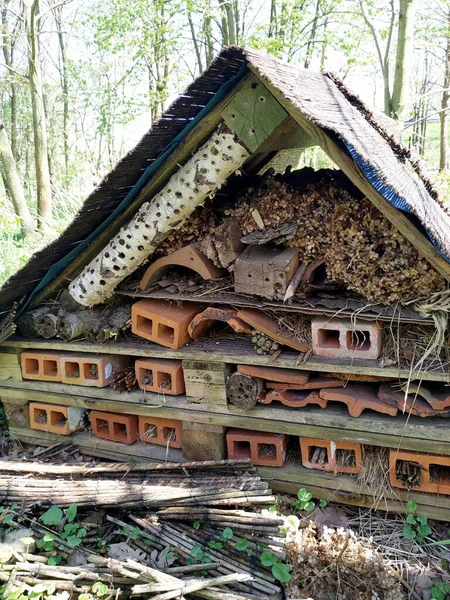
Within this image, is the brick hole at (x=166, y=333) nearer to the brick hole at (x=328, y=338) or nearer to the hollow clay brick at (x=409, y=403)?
the brick hole at (x=328, y=338)

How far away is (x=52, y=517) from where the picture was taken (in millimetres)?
2996

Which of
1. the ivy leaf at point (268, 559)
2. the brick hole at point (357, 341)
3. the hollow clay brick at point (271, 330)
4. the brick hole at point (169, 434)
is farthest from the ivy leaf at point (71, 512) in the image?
the brick hole at point (357, 341)

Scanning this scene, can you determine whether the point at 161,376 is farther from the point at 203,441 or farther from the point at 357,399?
the point at 357,399

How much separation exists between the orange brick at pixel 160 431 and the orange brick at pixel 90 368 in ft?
1.40

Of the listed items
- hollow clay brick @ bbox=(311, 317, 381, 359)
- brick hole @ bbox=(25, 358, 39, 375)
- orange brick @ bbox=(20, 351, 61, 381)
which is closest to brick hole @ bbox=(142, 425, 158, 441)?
orange brick @ bbox=(20, 351, 61, 381)

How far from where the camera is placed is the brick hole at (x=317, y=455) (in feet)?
10.9

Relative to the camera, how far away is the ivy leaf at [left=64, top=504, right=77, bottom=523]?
301 centimetres

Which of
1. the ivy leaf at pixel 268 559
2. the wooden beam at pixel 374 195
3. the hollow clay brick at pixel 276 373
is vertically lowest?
the ivy leaf at pixel 268 559

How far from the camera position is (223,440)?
3.49m

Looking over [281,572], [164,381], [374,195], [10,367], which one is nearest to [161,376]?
[164,381]

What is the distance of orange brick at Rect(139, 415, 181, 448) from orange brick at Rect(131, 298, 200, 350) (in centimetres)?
69

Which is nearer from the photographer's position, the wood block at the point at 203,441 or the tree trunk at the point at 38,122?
the wood block at the point at 203,441

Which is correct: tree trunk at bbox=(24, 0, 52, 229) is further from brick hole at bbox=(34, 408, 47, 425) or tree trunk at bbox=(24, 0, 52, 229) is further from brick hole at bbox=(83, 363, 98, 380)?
brick hole at bbox=(83, 363, 98, 380)

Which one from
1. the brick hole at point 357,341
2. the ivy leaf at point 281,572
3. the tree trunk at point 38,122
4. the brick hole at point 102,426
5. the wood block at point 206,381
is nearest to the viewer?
the ivy leaf at point 281,572
